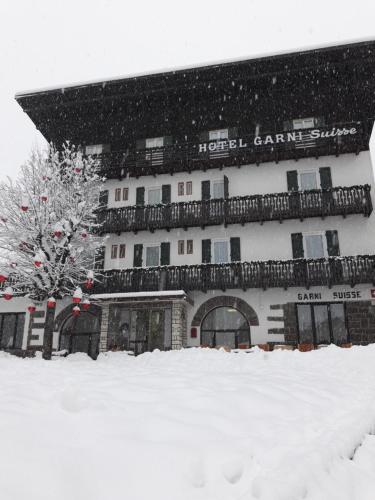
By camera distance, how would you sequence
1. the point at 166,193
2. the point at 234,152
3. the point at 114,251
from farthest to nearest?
the point at 166,193 → the point at 114,251 → the point at 234,152

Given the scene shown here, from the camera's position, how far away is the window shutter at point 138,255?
68.4 ft

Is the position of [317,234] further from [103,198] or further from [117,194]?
[103,198]

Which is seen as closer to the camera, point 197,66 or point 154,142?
point 197,66

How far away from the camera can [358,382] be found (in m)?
7.10

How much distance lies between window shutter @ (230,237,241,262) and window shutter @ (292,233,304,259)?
8.59ft

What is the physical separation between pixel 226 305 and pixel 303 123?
10.5m

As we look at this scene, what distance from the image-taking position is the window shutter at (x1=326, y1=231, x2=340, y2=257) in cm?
1873

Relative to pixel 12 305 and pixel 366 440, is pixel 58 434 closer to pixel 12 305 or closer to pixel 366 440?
pixel 366 440

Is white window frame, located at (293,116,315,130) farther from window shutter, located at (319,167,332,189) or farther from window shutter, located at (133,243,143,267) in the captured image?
window shutter, located at (133,243,143,267)

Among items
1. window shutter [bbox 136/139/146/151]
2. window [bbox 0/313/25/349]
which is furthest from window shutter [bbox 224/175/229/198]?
window [bbox 0/313/25/349]

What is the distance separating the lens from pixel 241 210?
19.8 metres

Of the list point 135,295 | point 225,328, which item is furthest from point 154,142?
point 225,328

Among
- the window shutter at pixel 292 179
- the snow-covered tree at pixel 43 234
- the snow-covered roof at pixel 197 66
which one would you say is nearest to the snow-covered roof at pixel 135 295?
the snow-covered tree at pixel 43 234

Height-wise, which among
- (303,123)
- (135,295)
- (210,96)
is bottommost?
(135,295)
